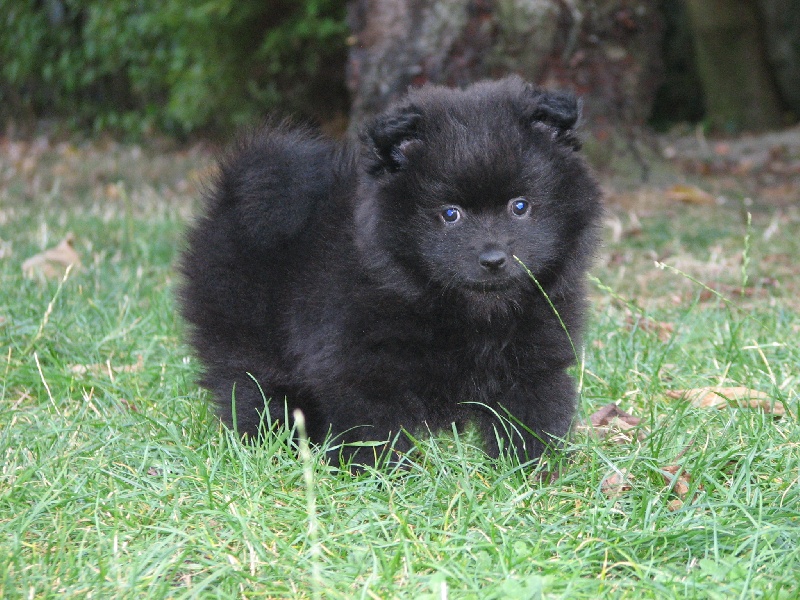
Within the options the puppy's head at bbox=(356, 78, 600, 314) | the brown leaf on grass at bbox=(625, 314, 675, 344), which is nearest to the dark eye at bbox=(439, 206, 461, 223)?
the puppy's head at bbox=(356, 78, 600, 314)

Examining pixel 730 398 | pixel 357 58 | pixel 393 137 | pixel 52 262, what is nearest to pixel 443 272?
pixel 393 137

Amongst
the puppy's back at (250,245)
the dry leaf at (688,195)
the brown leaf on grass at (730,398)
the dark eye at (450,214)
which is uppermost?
the dark eye at (450,214)

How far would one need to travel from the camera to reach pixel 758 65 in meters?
12.8

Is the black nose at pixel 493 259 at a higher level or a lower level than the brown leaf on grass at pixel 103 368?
higher

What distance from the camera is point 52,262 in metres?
5.25

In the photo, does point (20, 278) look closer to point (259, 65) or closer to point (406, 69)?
point (406, 69)

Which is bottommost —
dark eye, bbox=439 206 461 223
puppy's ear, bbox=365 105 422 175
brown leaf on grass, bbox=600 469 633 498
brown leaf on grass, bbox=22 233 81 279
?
brown leaf on grass, bbox=22 233 81 279

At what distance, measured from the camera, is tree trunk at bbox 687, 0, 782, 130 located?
12.2m

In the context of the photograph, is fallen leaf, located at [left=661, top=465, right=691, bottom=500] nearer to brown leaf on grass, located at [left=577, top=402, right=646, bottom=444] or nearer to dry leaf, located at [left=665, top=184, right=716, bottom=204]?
brown leaf on grass, located at [left=577, top=402, right=646, bottom=444]

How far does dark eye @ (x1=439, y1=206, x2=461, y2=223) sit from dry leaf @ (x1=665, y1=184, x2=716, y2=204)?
4849 millimetres

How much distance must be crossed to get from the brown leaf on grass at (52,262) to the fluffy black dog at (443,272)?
223 centimetres

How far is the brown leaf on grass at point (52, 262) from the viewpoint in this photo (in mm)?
4988

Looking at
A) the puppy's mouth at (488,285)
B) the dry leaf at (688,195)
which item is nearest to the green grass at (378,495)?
the puppy's mouth at (488,285)

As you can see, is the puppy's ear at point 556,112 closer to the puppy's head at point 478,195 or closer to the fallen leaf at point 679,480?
the puppy's head at point 478,195
